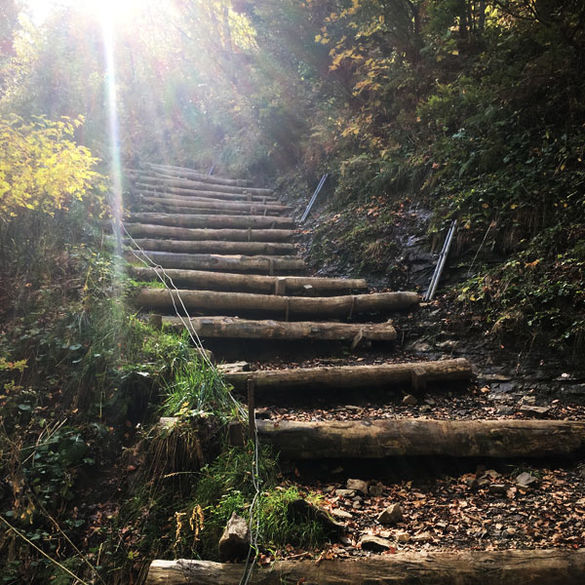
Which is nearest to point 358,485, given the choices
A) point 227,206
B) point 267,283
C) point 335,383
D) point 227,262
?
point 335,383

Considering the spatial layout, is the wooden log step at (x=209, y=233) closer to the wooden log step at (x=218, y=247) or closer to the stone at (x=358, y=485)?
the wooden log step at (x=218, y=247)

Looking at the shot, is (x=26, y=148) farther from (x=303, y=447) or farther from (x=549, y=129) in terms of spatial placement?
(x=549, y=129)

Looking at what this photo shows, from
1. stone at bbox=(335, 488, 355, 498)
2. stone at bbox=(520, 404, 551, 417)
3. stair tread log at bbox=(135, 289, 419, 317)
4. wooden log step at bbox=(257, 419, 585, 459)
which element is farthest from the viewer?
stair tread log at bbox=(135, 289, 419, 317)

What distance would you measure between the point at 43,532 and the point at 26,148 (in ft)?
12.2

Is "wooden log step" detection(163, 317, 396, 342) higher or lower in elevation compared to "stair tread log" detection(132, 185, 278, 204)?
lower

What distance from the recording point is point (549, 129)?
491 cm

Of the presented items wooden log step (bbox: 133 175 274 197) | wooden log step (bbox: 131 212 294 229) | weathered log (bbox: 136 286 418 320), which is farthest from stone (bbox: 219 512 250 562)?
wooden log step (bbox: 133 175 274 197)

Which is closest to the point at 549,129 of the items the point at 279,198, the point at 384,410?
the point at 384,410

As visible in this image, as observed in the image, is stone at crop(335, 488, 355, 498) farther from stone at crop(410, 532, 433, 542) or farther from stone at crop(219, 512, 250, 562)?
stone at crop(219, 512, 250, 562)

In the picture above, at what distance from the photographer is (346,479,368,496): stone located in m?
2.81

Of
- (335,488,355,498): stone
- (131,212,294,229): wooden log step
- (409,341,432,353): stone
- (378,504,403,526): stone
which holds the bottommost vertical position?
(335,488,355,498): stone

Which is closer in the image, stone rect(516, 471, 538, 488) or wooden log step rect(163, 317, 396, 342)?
stone rect(516, 471, 538, 488)

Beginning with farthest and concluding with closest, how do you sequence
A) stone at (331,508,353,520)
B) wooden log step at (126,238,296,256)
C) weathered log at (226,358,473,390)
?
1. wooden log step at (126,238,296,256)
2. weathered log at (226,358,473,390)
3. stone at (331,508,353,520)

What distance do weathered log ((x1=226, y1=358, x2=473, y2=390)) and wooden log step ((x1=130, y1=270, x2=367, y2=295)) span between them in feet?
7.32
